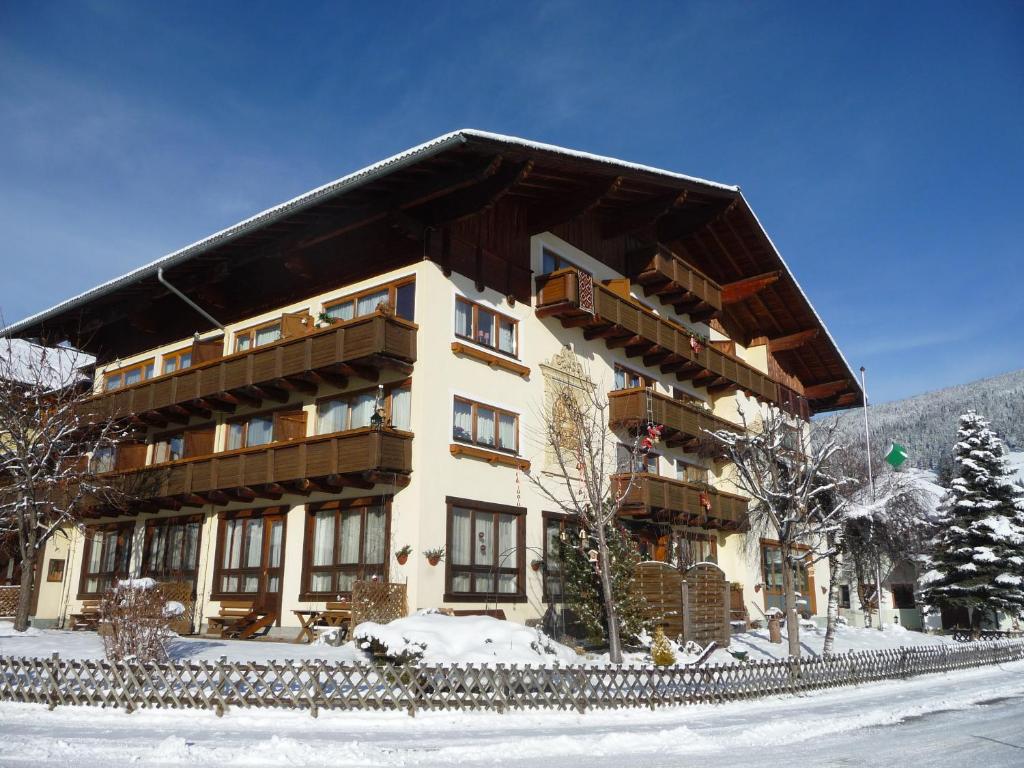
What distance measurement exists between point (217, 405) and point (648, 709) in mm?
16817

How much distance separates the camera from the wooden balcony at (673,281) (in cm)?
3086

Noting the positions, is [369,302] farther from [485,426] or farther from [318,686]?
[318,686]

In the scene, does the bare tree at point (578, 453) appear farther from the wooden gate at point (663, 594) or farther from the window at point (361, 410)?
the window at point (361, 410)

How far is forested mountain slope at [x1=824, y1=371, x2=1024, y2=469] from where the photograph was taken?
11728cm

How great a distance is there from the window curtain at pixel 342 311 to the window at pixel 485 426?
425 centimetres

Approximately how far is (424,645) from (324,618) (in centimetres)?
700

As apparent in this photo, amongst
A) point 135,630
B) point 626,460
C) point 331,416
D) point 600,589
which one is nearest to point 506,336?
point 331,416

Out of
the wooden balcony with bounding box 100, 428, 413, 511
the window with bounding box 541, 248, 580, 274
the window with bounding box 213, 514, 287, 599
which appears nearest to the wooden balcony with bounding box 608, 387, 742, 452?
the window with bounding box 541, 248, 580, 274

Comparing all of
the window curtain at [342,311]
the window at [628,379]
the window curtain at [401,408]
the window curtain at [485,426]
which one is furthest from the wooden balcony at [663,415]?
the window curtain at [342,311]

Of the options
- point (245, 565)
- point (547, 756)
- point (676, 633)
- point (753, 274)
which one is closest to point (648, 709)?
point (547, 756)

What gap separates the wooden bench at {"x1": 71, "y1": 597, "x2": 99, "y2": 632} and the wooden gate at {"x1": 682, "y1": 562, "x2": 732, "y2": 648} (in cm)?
1687

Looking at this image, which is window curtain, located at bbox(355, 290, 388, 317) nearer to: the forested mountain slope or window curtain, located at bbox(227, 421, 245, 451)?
window curtain, located at bbox(227, 421, 245, 451)

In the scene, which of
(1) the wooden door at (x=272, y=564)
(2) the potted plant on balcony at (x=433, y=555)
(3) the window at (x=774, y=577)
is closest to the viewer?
(2) the potted plant on balcony at (x=433, y=555)

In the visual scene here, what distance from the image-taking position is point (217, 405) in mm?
26875
